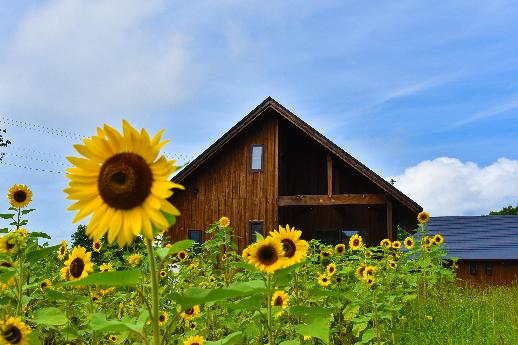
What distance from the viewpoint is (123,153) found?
6.44 feet

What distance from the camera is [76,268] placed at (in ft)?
13.6

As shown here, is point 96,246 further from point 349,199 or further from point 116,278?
point 349,199

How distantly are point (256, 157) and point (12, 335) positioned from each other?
1956 cm

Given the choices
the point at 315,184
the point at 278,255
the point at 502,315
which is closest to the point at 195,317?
the point at 278,255

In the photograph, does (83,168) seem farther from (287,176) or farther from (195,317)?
(287,176)

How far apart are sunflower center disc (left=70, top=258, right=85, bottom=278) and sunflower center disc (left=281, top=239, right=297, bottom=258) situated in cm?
149

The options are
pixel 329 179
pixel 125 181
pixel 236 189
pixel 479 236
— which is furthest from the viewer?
pixel 479 236

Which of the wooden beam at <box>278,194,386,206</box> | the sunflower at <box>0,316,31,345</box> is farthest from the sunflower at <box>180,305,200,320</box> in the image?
the wooden beam at <box>278,194,386,206</box>

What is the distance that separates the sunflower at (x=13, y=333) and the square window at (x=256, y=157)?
19.3 m

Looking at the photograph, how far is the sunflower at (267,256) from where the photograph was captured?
3.19m

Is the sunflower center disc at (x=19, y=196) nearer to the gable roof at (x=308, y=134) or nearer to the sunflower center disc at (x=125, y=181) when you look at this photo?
the sunflower center disc at (x=125, y=181)

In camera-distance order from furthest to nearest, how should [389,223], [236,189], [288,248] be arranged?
[236,189] → [389,223] → [288,248]

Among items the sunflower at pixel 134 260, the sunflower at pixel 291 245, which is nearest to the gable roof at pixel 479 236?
the sunflower at pixel 134 260

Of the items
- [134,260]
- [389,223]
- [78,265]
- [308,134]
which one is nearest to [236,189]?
[308,134]
